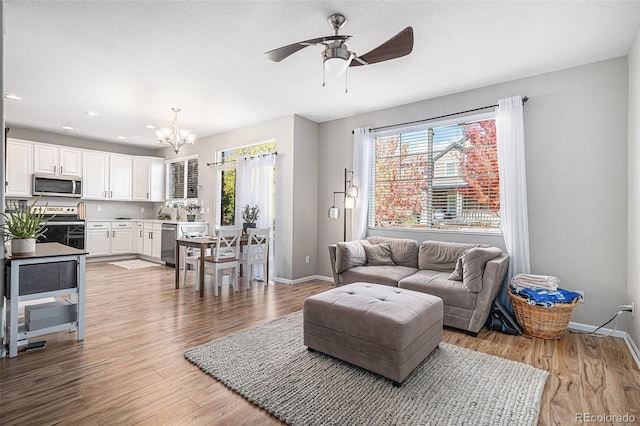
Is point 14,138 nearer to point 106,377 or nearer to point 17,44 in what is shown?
point 17,44

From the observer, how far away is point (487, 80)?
3.77 meters

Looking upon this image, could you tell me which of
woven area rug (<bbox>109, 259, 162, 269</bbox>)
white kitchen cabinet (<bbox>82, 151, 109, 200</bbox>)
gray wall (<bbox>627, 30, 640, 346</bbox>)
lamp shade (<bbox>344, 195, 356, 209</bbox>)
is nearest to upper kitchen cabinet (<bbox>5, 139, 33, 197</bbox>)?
white kitchen cabinet (<bbox>82, 151, 109, 200</bbox>)

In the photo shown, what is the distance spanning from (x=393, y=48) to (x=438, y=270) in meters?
2.65

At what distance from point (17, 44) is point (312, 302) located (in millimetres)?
3783

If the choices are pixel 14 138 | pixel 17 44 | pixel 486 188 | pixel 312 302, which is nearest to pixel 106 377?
pixel 312 302

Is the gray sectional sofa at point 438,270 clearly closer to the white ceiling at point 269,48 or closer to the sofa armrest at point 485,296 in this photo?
the sofa armrest at point 485,296

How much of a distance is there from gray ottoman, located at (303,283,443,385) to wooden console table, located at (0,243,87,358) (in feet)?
6.95

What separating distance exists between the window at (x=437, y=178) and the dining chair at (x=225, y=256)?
218 cm

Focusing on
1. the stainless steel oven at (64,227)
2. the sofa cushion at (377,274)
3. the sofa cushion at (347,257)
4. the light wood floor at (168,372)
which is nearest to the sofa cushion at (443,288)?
the sofa cushion at (377,274)

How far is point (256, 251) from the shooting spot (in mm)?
5168

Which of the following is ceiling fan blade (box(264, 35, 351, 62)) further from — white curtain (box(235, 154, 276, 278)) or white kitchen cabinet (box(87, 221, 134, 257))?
white kitchen cabinet (box(87, 221, 134, 257))

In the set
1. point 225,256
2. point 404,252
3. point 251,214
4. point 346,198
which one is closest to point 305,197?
point 346,198

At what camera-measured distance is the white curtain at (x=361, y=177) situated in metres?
4.91

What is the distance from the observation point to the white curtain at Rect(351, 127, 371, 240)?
4914 mm
